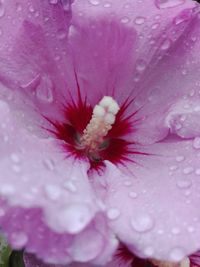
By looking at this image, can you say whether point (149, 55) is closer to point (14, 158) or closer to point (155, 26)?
point (155, 26)

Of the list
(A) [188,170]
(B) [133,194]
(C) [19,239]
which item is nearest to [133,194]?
(B) [133,194]

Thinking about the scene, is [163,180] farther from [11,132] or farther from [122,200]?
[11,132]

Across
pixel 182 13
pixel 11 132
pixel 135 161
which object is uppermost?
pixel 182 13

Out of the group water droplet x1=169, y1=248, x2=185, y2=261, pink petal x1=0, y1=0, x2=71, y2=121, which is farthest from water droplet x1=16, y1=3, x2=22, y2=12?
water droplet x1=169, y1=248, x2=185, y2=261

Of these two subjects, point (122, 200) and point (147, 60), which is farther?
point (147, 60)

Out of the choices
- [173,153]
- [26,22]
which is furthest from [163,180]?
[26,22]

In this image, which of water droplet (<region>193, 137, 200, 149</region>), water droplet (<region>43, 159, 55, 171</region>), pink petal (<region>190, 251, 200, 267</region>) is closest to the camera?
water droplet (<region>43, 159, 55, 171</region>)

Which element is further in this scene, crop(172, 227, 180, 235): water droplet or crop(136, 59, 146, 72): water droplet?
crop(136, 59, 146, 72): water droplet

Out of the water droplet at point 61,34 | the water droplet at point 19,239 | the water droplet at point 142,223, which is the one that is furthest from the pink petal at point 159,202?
the water droplet at point 61,34

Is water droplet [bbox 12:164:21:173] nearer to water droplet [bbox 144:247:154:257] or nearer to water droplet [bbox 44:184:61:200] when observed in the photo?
water droplet [bbox 44:184:61:200]
